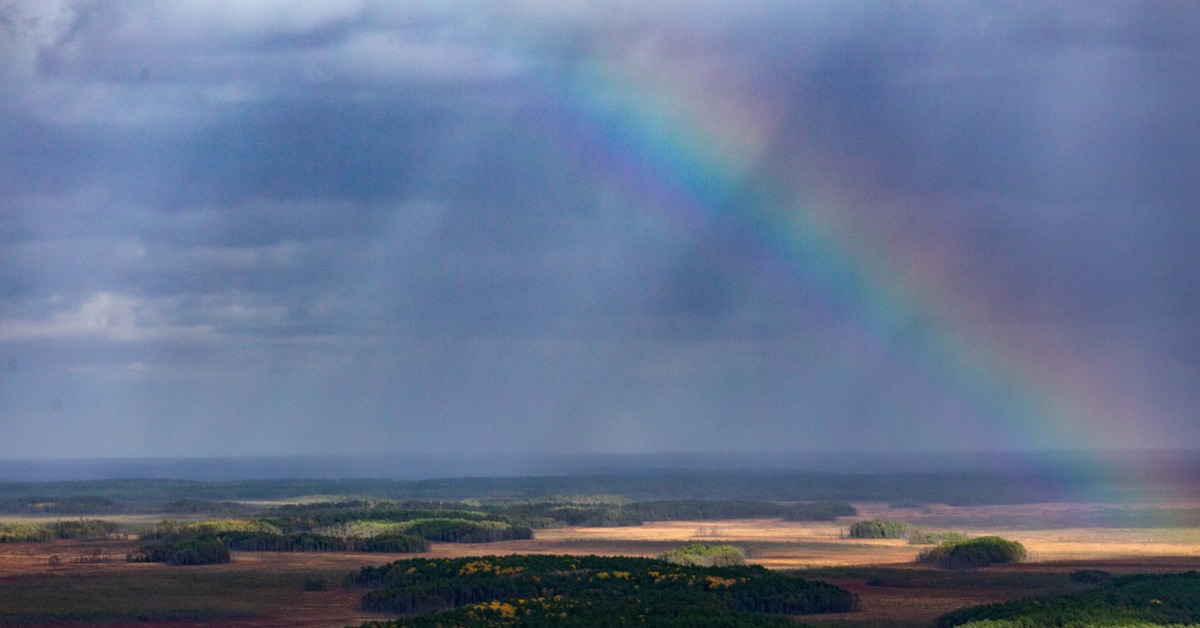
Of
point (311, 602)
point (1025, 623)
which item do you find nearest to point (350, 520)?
point (311, 602)

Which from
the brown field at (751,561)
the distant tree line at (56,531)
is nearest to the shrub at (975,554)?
the brown field at (751,561)

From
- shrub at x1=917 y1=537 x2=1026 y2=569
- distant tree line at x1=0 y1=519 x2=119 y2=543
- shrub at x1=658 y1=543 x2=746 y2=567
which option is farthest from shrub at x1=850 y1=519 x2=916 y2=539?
distant tree line at x1=0 y1=519 x2=119 y2=543

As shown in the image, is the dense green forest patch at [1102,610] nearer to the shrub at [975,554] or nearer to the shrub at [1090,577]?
the shrub at [1090,577]

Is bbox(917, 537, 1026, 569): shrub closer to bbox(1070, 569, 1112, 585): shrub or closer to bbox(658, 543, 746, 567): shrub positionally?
bbox(1070, 569, 1112, 585): shrub

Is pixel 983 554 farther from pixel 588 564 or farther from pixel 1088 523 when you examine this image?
pixel 1088 523

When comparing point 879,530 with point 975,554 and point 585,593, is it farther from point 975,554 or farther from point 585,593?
point 585,593

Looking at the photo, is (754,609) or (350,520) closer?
(754,609)
